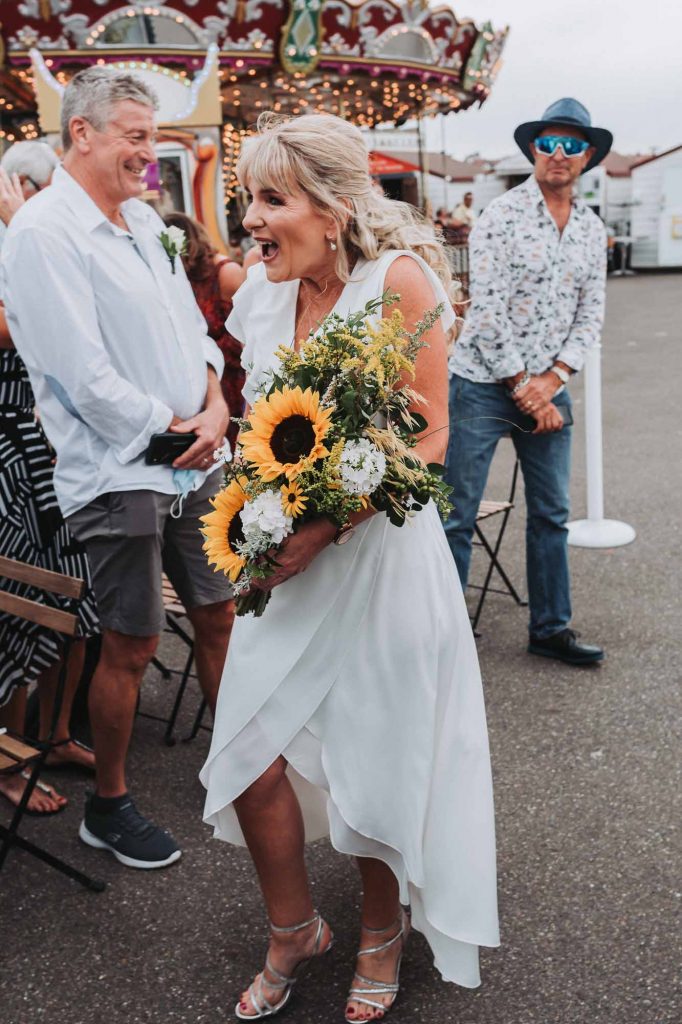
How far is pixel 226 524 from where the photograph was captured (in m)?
2.07

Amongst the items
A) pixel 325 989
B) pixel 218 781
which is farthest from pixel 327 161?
pixel 325 989

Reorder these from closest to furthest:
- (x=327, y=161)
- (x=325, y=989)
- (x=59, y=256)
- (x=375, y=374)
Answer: (x=375, y=374) → (x=327, y=161) → (x=325, y=989) → (x=59, y=256)

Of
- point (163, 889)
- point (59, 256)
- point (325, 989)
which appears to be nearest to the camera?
point (325, 989)

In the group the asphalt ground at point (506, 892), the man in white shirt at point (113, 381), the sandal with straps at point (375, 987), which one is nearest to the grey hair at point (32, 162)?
the man in white shirt at point (113, 381)

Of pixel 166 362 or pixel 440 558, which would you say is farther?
pixel 166 362

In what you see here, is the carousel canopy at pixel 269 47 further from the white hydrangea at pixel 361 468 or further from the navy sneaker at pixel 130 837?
the white hydrangea at pixel 361 468

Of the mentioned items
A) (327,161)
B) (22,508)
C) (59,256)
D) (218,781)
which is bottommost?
(218,781)

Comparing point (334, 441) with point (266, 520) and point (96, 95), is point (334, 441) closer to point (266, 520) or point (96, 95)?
point (266, 520)

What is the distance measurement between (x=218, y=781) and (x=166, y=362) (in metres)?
1.28

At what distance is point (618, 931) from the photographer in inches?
97.6

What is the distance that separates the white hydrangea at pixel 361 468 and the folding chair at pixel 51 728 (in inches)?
43.5

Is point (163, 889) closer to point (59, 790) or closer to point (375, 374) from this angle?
point (59, 790)

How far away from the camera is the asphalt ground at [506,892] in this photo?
2.33 metres

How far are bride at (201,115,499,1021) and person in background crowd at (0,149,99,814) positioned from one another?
47.9 inches
